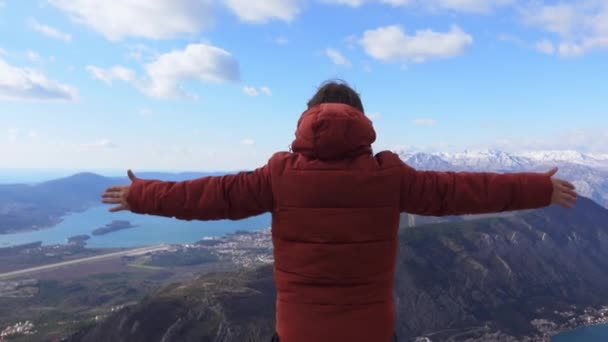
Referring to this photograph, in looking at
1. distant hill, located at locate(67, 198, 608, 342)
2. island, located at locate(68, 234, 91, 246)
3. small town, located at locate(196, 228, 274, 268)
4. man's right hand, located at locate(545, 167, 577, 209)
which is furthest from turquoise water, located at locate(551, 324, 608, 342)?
island, located at locate(68, 234, 91, 246)

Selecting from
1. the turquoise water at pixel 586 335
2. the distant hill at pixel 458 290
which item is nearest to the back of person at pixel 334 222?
the distant hill at pixel 458 290

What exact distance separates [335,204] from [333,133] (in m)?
0.46

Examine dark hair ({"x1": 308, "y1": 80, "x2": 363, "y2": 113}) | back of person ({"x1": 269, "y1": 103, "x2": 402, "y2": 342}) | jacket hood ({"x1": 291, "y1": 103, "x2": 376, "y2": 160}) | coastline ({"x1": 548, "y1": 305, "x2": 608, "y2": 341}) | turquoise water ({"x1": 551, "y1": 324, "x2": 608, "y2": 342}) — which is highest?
dark hair ({"x1": 308, "y1": 80, "x2": 363, "y2": 113})

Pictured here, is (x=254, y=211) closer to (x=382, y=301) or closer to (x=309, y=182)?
(x=309, y=182)

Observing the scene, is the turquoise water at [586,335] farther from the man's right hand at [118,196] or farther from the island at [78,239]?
the island at [78,239]

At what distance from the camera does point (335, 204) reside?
9.47ft

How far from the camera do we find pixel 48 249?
157125 millimetres

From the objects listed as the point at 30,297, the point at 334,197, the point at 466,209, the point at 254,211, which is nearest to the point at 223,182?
the point at 254,211

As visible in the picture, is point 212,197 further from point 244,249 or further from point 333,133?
point 244,249

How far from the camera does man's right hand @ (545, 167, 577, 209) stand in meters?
3.15

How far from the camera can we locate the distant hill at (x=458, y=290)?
6562 centimetres

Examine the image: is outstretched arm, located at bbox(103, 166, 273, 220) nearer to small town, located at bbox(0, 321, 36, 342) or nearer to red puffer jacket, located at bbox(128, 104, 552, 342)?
red puffer jacket, located at bbox(128, 104, 552, 342)

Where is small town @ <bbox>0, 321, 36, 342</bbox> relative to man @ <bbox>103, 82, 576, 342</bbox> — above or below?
below

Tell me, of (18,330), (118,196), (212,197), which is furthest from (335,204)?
(18,330)
